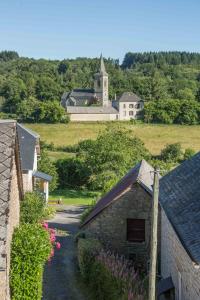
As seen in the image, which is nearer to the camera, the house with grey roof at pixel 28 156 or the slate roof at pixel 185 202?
the slate roof at pixel 185 202

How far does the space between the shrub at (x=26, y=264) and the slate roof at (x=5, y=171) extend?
9.09ft

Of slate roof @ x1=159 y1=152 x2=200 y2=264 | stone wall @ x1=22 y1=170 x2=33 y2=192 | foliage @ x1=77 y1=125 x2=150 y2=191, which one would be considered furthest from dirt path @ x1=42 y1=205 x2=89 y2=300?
foliage @ x1=77 y1=125 x2=150 y2=191

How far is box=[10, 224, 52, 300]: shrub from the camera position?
11586 millimetres

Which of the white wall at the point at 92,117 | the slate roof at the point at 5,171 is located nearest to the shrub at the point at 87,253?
the slate roof at the point at 5,171

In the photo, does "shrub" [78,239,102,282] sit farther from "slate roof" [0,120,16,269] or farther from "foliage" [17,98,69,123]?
"foliage" [17,98,69,123]

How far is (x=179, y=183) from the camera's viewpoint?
17.9 metres

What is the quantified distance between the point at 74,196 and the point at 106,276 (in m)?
31.6

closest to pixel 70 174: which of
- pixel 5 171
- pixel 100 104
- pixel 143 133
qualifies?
pixel 143 133

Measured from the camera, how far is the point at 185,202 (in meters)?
15.5

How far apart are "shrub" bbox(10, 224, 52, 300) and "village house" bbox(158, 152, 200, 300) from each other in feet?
12.2

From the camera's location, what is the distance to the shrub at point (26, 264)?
1159 centimetres

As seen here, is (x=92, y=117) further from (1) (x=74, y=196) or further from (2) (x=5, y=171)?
(2) (x=5, y=171)

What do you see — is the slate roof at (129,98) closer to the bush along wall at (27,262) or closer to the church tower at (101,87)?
the church tower at (101,87)

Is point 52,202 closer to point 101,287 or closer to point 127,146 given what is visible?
point 127,146
